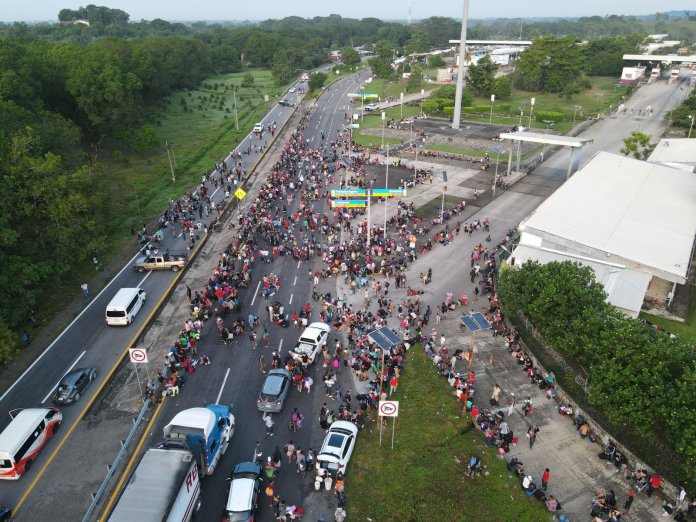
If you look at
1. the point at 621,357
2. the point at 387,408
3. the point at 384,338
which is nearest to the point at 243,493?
the point at 387,408

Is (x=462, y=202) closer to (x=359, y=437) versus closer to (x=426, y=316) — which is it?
(x=426, y=316)

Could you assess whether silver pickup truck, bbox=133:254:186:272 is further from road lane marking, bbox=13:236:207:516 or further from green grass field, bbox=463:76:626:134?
green grass field, bbox=463:76:626:134

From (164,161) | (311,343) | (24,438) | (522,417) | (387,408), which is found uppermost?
(387,408)

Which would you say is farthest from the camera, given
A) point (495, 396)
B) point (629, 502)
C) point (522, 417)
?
point (495, 396)

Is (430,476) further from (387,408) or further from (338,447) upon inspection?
(338,447)

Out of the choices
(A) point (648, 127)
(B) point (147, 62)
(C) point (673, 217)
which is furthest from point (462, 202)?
(B) point (147, 62)

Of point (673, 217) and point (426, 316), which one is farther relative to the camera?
point (673, 217)
